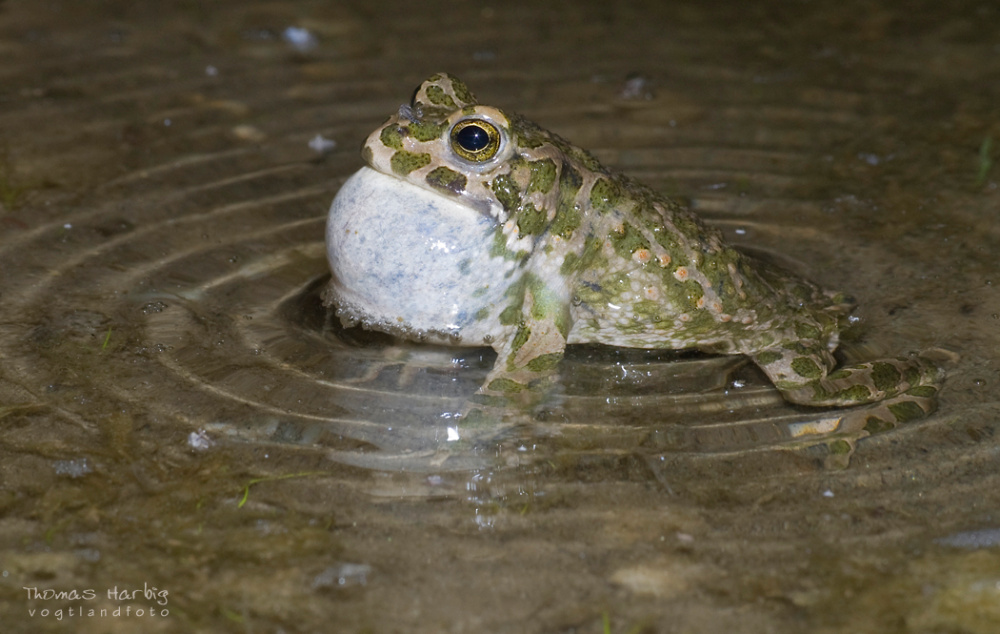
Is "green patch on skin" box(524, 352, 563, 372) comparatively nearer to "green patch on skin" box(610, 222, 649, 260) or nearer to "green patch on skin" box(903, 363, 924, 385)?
"green patch on skin" box(610, 222, 649, 260)

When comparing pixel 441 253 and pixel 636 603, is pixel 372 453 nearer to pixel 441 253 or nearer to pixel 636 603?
pixel 441 253

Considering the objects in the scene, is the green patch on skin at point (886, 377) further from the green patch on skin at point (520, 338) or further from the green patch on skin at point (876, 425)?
the green patch on skin at point (520, 338)

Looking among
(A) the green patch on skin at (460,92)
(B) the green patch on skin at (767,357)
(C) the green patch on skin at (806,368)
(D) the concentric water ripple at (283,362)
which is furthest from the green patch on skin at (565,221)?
(C) the green patch on skin at (806,368)

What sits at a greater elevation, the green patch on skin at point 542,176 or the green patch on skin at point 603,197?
the green patch on skin at point 542,176

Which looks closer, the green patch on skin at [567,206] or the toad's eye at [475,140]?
the toad's eye at [475,140]

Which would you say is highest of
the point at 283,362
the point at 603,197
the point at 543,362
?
the point at 603,197

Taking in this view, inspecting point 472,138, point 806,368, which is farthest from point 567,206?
point 806,368

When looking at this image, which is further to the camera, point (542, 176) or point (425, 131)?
point (542, 176)

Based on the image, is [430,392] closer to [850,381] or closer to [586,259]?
[586,259]
